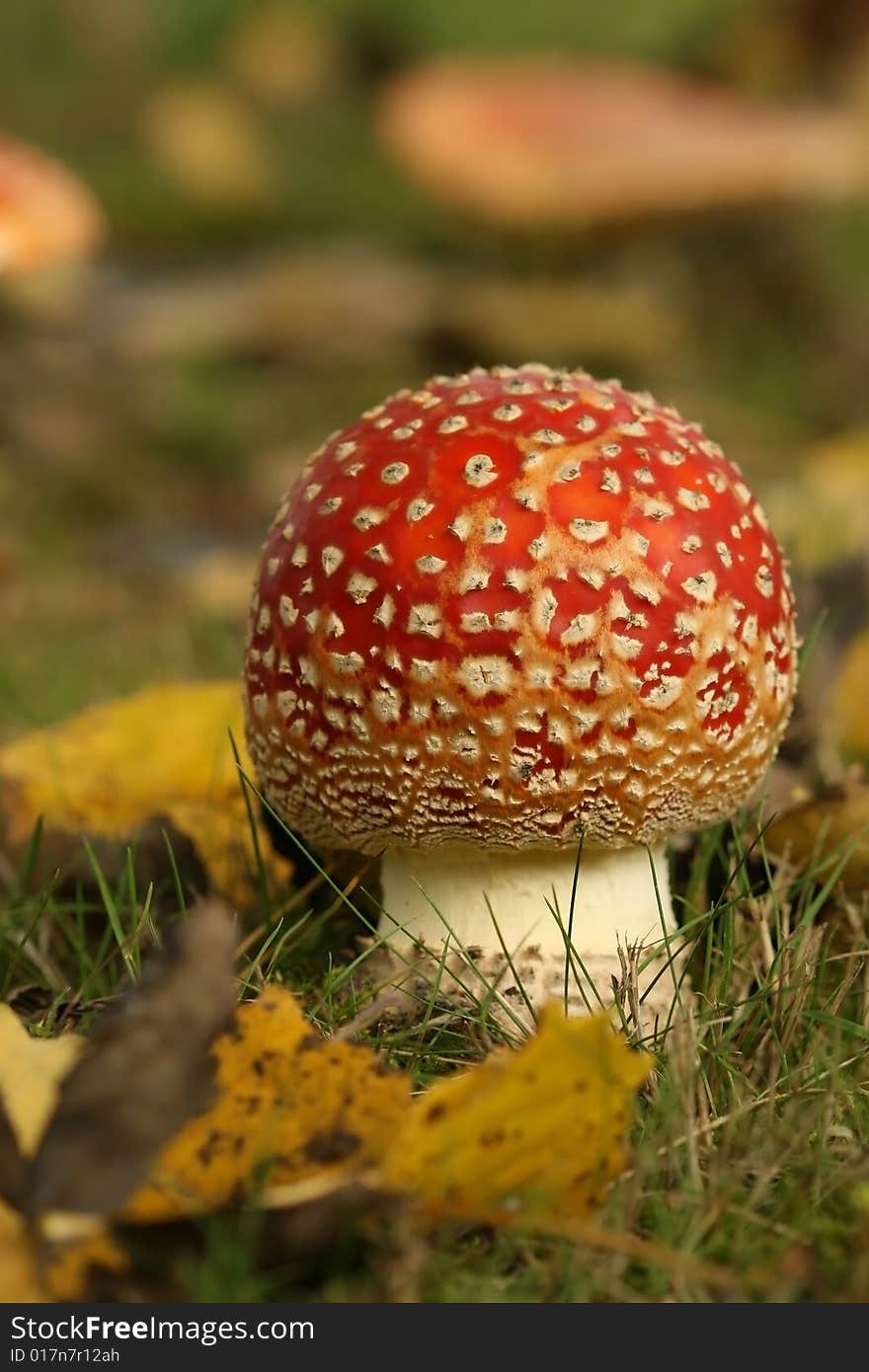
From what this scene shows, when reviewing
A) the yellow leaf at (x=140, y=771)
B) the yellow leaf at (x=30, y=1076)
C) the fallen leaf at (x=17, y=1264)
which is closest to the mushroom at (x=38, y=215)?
the yellow leaf at (x=140, y=771)

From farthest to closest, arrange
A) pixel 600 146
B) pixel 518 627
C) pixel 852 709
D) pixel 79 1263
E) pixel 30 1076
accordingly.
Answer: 1. pixel 600 146
2. pixel 852 709
3. pixel 518 627
4. pixel 30 1076
5. pixel 79 1263

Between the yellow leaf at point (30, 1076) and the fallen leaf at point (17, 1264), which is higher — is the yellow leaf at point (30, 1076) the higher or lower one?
the higher one

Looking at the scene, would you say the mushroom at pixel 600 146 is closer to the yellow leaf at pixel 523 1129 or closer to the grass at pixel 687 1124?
the grass at pixel 687 1124

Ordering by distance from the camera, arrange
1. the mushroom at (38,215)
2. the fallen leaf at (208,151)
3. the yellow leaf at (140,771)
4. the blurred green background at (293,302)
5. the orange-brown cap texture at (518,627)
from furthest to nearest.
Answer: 1. the fallen leaf at (208,151)
2. the blurred green background at (293,302)
3. the mushroom at (38,215)
4. the yellow leaf at (140,771)
5. the orange-brown cap texture at (518,627)

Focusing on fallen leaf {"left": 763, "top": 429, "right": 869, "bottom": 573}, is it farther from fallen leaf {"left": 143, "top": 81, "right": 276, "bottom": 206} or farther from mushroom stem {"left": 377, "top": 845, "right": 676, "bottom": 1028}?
fallen leaf {"left": 143, "top": 81, "right": 276, "bottom": 206}

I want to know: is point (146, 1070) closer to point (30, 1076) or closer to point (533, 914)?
point (30, 1076)

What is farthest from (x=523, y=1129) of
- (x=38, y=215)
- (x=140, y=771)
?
(x=38, y=215)
